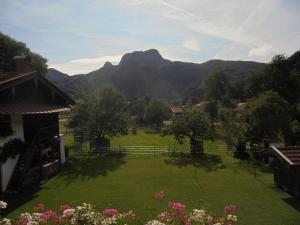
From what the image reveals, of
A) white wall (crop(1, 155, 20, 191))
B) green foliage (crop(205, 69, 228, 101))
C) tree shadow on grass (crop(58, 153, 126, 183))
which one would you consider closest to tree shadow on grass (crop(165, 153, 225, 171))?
tree shadow on grass (crop(58, 153, 126, 183))

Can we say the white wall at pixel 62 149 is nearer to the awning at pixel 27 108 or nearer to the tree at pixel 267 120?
the awning at pixel 27 108

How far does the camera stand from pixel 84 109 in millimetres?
34906

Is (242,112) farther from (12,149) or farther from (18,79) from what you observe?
(12,149)

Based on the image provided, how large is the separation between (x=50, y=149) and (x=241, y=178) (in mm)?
13431

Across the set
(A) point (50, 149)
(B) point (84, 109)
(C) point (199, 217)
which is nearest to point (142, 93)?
(B) point (84, 109)

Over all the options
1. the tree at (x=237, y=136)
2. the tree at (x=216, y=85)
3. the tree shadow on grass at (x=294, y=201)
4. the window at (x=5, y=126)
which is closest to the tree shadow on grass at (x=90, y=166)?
the window at (x=5, y=126)

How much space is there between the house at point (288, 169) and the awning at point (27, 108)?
13.9m

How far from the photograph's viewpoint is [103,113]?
3338 centimetres

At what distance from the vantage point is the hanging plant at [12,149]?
18469mm

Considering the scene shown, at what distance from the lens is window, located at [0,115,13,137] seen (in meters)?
18.5

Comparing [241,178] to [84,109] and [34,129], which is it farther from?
[84,109]

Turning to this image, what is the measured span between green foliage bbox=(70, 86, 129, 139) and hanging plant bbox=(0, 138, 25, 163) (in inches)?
518

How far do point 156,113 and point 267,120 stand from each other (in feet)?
123

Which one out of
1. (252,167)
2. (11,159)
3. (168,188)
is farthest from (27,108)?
(252,167)
